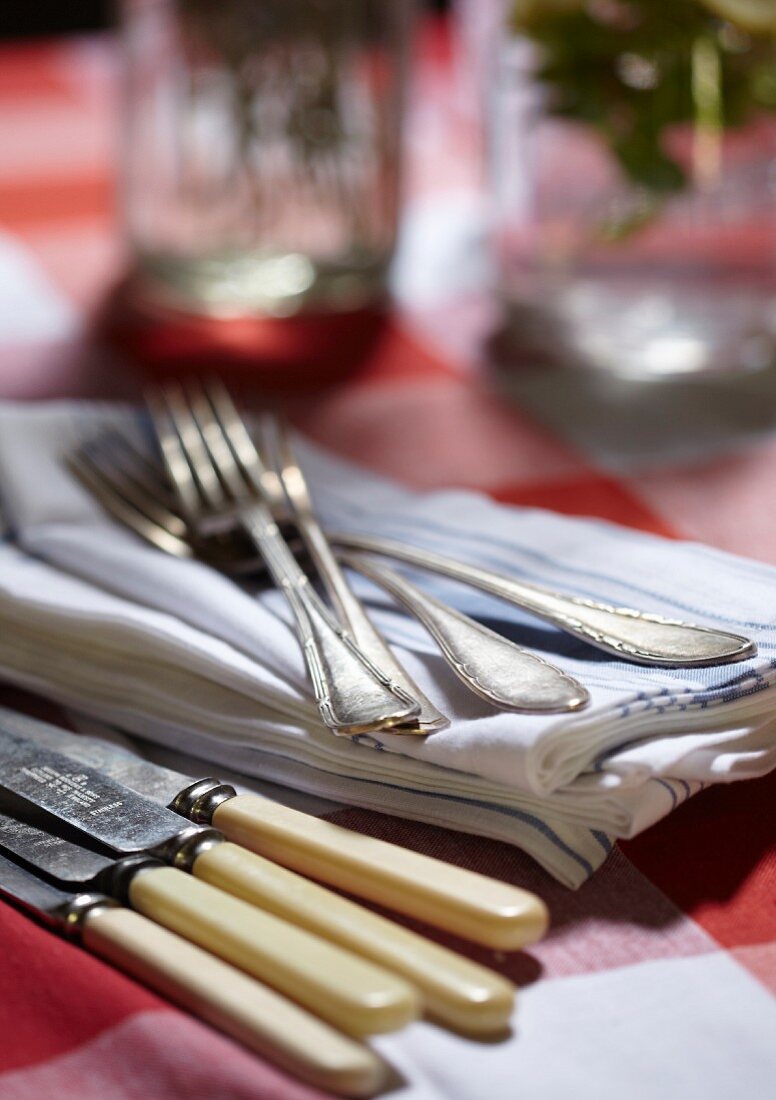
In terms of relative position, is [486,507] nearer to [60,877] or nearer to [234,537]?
[234,537]

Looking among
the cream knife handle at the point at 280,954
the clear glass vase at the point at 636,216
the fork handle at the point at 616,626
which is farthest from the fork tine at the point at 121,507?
the clear glass vase at the point at 636,216

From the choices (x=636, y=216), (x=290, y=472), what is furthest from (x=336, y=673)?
(x=636, y=216)

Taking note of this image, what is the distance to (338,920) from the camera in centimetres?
34

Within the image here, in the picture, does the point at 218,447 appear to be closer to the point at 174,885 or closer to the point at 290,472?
the point at 290,472

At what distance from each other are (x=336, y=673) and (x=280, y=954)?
12 centimetres

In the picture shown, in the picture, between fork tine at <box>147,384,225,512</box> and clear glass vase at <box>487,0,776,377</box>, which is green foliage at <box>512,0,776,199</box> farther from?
fork tine at <box>147,384,225,512</box>

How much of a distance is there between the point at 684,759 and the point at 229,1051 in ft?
0.51

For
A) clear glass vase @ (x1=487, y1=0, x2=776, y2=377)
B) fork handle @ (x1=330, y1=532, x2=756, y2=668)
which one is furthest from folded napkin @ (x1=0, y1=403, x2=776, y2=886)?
clear glass vase @ (x1=487, y1=0, x2=776, y2=377)

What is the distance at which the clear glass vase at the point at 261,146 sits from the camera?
0.87 meters

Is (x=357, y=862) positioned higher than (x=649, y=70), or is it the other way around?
(x=649, y=70)

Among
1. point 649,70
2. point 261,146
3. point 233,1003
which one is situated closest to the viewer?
point 233,1003

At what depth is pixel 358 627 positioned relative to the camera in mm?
477

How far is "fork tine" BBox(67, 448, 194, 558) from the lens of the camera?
57 centimetres

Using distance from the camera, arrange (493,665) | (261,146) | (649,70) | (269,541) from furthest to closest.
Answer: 1. (261,146)
2. (649,70)
3. (269,541)
4. (493,665)
